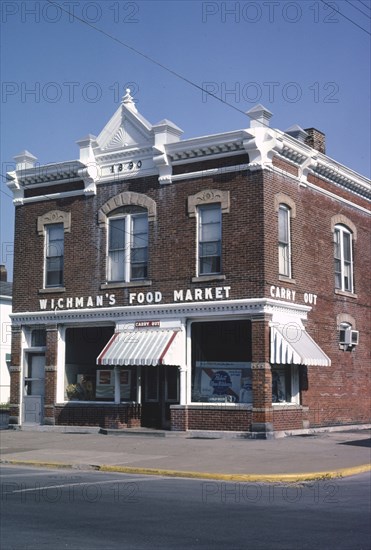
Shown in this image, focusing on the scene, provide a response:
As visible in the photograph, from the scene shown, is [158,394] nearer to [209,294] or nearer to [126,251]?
Answer: [209,294]

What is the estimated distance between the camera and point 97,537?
9.01m

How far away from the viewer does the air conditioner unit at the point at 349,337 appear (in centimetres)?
2648

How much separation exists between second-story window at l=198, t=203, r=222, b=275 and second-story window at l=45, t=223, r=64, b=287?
217 inches

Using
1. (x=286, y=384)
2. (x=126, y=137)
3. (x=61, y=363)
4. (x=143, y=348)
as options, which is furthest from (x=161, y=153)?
(x=286, y=384)

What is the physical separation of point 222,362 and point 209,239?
374 centimetres

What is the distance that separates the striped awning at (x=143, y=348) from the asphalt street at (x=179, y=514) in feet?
25.6

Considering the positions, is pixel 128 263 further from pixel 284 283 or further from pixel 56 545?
pixel 56 545

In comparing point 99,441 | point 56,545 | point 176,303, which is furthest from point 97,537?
point 176,303

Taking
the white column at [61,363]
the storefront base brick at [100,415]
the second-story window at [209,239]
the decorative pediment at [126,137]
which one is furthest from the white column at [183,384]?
the decorative pediment at [126,137]

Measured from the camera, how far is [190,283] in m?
23.4

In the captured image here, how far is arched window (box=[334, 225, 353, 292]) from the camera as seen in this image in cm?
2691

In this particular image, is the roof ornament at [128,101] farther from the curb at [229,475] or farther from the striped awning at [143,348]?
the curb at [229,475]

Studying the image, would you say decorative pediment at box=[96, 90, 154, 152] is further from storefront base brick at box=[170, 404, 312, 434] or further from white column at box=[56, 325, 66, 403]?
storefront base brick at box=[170, 404, 312, 434]

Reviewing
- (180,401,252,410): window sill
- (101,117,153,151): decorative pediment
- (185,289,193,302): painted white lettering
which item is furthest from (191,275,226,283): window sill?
(101,117,153,151): decorative pediment
